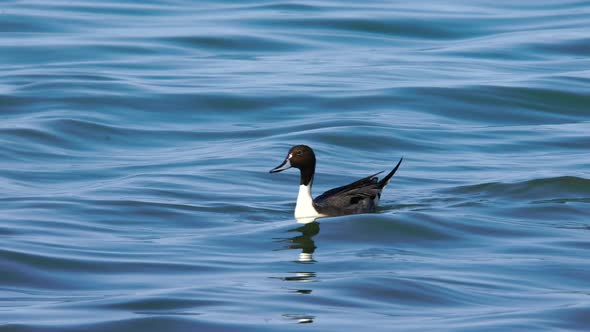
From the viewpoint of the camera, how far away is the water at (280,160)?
9.05 metres

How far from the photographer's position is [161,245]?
434 inches

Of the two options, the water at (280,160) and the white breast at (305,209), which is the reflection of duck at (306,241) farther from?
the white breast at (305,209)

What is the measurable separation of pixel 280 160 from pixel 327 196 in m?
2.88

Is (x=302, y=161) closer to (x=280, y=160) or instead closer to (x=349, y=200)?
(x=349, y=200)

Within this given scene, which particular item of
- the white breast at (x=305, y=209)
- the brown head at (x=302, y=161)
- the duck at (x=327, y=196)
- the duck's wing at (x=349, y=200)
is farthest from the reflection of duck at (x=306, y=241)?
the brown head at (x=302, y=161)

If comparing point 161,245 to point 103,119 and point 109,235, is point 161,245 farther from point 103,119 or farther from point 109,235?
point 103,119

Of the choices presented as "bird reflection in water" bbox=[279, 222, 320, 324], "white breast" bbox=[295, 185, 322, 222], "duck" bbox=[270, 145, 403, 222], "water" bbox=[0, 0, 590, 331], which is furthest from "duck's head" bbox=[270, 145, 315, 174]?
"bird reflection in water" bbox=[279, 222, 320, 324]

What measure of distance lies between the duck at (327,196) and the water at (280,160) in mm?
215

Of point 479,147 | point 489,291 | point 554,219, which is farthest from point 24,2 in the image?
point 489,291

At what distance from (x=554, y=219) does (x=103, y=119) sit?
7822mm

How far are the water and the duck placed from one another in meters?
0.21

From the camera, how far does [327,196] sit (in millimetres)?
12867

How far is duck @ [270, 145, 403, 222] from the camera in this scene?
41.0ft

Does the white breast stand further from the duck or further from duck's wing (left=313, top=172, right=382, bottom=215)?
duck's wing (left=313, top=172, right=382, bottom=215)
